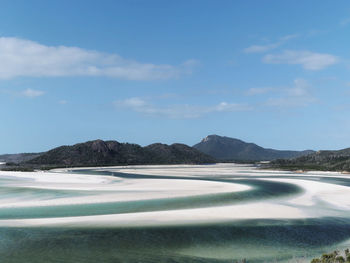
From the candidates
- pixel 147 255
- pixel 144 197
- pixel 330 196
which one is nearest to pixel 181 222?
pixel 147 255

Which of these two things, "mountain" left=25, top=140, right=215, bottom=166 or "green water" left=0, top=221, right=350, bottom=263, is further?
"mountain" left=25, top=140, right=215, bottom=166

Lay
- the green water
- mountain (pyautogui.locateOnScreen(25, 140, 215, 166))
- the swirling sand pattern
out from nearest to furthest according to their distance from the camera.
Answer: the green water → the swirling sand pattern → mountain (pyautogui.locateOnScreen(25, 140, 215, 166))

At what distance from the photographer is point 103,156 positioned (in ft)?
532

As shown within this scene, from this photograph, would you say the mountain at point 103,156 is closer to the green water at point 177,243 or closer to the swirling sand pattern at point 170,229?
the swirling sand pattern at point 170,229

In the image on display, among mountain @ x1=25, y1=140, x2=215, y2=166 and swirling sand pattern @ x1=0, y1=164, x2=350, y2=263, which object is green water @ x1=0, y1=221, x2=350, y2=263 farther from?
mountain @ x1=25, y1=140, x2=215, y2=166

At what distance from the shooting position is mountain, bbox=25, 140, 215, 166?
483 ft

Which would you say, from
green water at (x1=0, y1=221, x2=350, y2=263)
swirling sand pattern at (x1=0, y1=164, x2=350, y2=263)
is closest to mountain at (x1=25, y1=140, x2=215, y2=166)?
swirling sand pattern at (x1=0, y1=164, x2=350, y2=263)

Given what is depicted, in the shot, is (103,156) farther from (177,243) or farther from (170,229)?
(177,243)

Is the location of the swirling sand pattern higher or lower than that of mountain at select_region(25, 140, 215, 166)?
lower

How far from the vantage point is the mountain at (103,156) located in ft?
483

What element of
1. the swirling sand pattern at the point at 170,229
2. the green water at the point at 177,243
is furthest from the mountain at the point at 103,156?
the green water at the point at 177,243

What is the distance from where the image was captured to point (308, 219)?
2117cm

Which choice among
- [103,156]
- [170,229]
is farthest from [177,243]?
[103,156]

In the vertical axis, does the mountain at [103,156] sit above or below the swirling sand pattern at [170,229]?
above
